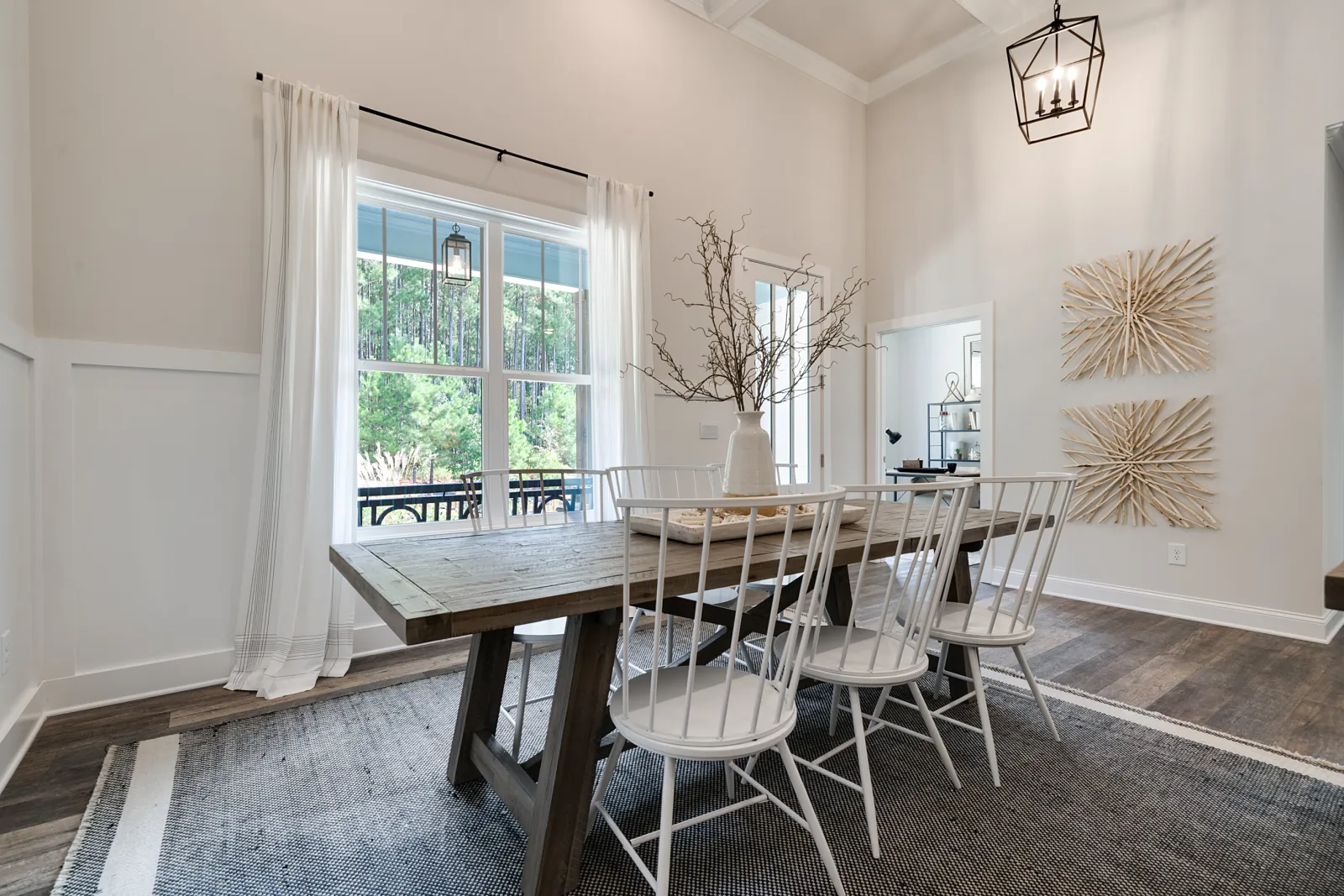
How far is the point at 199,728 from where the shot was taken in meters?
2.11

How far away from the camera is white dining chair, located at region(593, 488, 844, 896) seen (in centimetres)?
116

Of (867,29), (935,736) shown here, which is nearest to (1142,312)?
(867,29)

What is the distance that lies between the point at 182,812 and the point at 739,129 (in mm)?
4350

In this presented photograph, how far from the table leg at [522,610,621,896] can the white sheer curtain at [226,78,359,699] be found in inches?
63.2

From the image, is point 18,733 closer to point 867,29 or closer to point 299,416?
point 299,416

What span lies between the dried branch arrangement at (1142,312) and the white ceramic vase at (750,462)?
2844 millimetres

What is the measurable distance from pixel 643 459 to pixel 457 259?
140cm

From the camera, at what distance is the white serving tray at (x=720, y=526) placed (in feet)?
5.52

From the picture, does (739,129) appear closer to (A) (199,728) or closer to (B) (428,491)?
→ (B) (428,491)

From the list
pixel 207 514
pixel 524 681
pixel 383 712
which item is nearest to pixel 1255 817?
pixel 524 681

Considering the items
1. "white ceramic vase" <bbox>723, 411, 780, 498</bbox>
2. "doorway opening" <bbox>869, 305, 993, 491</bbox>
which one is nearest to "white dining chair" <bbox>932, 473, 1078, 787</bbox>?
"white ceramic vase" <bbox>723, 411, 780, 498</bbox>

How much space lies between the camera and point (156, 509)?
93.9 inches

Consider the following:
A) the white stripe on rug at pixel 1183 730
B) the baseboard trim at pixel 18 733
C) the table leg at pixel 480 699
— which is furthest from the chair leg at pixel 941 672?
the baseboard trim at pixel 18 733

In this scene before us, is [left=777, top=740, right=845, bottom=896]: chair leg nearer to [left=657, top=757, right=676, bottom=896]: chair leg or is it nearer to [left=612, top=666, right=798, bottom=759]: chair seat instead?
[left=612, top=666, right=798, bottom=759]: chair seat
